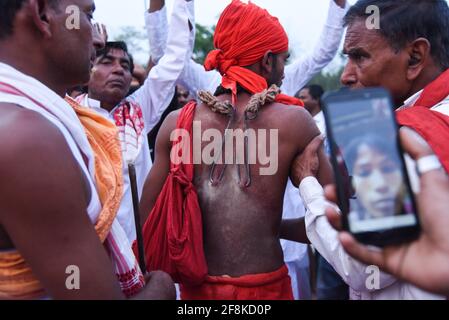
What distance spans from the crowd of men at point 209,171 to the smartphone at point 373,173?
50 mm

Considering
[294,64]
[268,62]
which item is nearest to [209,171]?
[268,62]

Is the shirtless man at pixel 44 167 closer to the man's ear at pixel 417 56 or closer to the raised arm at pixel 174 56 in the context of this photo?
the man's ear at pixel 417 56

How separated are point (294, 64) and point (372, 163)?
3.57 metres

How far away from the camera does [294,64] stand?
4414mm

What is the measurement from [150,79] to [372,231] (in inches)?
118

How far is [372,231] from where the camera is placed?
950 millimetres

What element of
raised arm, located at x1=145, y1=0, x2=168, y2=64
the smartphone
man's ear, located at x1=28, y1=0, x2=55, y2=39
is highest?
raised arm, located at x1=145, y1=0, x2=168, y2=64

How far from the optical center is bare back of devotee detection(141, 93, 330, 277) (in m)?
2.35

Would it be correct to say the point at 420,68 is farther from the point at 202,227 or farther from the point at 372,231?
the point at 202,227

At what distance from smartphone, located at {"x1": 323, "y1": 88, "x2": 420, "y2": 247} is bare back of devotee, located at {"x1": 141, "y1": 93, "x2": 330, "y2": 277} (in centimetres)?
132

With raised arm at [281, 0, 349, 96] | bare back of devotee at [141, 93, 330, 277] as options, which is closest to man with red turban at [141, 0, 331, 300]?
bare back of devotee at [141, 93, 330, 277]

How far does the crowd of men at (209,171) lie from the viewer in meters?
1.12

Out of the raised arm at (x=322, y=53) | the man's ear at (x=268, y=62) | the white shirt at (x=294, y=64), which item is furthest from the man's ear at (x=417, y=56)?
the raised arm at (x=322, y=53)

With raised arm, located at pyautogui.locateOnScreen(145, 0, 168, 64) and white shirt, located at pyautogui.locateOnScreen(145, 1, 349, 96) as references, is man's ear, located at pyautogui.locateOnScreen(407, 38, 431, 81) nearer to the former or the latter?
white shirt, located at pyautogui.locateOnScreen(145, 1, 349, 96)
